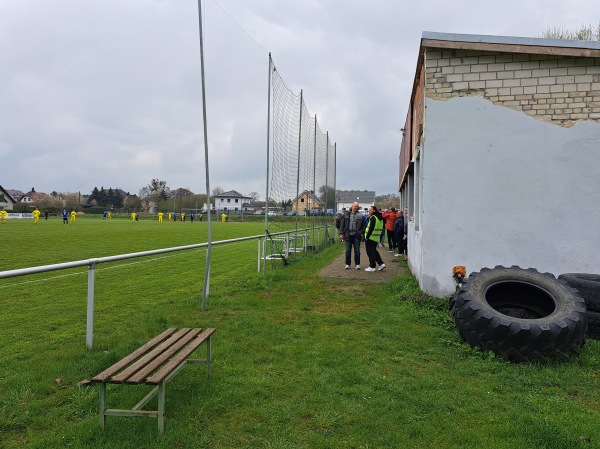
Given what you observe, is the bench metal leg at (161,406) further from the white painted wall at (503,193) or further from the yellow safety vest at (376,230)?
the yellow safety vest at (376,230)

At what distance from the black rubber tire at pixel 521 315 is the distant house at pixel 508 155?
51.8 inches

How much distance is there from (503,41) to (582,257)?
3.33 metres

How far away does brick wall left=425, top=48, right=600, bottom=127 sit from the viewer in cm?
681

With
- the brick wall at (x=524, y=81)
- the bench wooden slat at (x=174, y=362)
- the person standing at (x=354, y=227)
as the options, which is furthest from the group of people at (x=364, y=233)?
the bench wooden slat at (x=174, y=362)

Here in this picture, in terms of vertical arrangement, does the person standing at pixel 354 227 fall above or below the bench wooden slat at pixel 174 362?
above

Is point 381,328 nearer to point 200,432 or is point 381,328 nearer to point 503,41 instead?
point 200,432

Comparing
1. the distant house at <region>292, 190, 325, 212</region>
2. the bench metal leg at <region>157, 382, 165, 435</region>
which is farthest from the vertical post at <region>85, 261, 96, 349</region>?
the distant house at <region>292, 190, 325, 212</region>

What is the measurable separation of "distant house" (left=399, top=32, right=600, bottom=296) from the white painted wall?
1 centimetres

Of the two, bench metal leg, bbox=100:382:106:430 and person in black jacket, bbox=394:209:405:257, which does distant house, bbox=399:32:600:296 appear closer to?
bench metal leg, bbox=100:382:106:430

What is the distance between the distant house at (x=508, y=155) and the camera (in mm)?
6793

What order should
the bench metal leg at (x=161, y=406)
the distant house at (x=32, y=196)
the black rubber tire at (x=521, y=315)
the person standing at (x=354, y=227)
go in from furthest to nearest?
the distant house at (x=32, y=196) < the person standing at (x=354, y=227) < the black rubber tire at (x=521, y=315) < the bench metal leg at (x=161, y=406)

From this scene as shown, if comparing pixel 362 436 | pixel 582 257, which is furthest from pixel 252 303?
pixel 582 257

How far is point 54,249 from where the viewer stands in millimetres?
16797

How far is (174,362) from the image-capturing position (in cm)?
320
